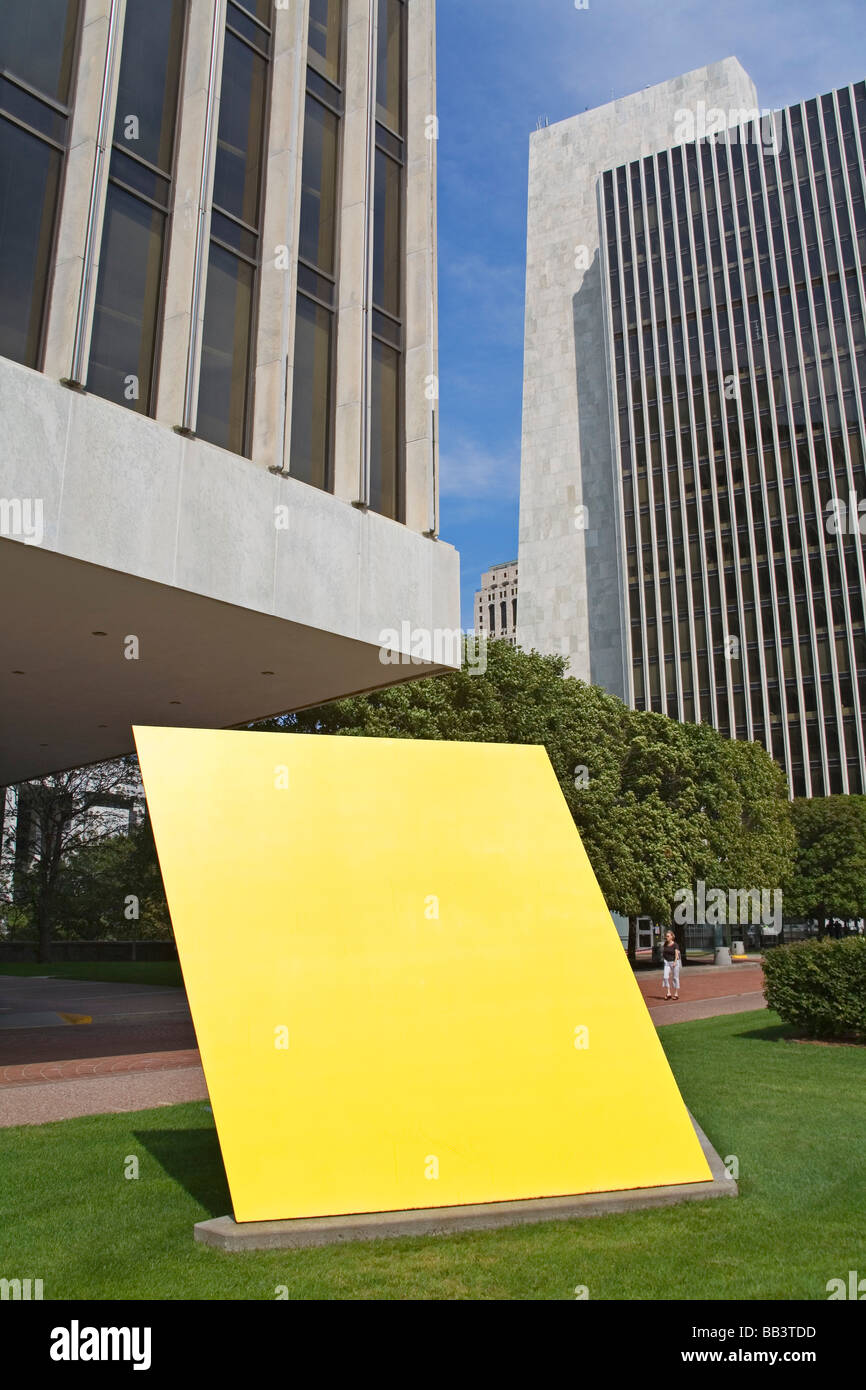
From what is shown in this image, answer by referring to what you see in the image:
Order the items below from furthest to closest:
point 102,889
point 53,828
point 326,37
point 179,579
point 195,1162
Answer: point 102,889
point 53,828
point 326,37
point 179,579
point 195,1162

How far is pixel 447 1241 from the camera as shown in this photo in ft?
19.4

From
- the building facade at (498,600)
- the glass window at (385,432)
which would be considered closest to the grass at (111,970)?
the glass window at (385,432)

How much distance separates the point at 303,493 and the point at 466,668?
15.1 meters

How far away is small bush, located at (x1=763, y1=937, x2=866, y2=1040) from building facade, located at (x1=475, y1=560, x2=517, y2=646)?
14651 centimetres

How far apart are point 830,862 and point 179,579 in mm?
54565

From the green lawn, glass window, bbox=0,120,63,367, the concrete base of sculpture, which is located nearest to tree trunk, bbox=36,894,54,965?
glass window, bbox=0,120,63,367

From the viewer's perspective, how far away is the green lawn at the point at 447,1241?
521 centimetres

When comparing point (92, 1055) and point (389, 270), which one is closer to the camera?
point (92, 1055)

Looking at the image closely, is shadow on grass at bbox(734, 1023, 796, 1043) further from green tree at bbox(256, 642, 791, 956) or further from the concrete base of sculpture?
green tree at bbox(256, 642, 791, 956)

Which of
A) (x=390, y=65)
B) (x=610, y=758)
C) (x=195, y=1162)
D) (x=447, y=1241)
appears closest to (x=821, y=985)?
(x=195, y=1162)

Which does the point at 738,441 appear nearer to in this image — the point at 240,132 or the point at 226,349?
the point at 240,132
